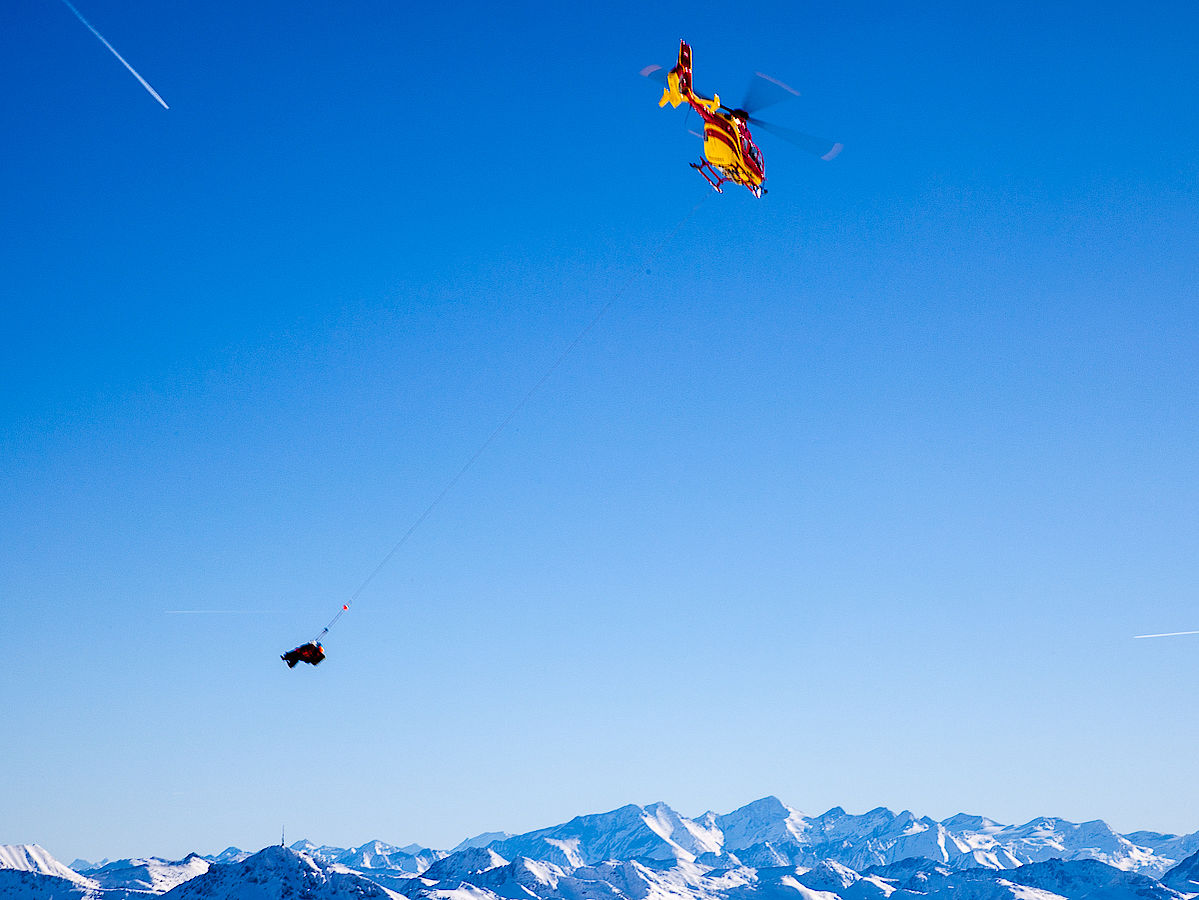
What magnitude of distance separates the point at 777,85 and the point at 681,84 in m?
A: 3.95

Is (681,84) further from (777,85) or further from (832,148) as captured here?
(832,148)

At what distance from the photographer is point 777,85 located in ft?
142

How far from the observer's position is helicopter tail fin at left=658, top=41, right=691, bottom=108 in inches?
1762

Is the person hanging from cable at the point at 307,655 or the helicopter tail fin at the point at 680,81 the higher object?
the helicopter tail fin at the point at 680,81

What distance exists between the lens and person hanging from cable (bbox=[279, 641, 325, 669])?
55.7 m

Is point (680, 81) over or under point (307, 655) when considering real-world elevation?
over

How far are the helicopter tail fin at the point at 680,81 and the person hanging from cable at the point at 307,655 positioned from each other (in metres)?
30.4

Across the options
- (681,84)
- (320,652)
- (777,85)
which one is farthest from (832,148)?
(320,652)

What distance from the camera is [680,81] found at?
147ft

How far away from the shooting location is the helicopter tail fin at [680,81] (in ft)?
147

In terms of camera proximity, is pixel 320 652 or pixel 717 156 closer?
pixel 717 156

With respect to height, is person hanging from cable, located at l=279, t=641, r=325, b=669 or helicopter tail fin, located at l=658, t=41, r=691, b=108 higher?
helicopter tail fin, located at l=658, t=41, r=691, b=108

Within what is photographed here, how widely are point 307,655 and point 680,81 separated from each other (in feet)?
105

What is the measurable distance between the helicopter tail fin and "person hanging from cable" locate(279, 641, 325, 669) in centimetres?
3041
